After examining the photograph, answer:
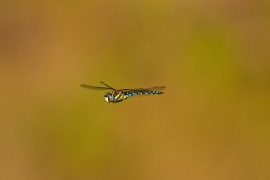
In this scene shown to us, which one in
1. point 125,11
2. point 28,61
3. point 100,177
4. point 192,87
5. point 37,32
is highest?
point 125,11

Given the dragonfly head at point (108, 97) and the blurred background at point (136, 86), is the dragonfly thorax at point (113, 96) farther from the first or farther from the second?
the blurred background at point (136, 86)

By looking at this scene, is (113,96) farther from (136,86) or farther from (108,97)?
(136,86)

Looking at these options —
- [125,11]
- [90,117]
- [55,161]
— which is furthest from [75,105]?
[125,11]

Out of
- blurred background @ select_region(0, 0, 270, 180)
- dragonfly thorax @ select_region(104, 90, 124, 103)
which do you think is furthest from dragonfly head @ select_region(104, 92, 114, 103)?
blurred background @ select_region(0, 0, 270, 180)

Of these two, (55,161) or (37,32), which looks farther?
(37,32)

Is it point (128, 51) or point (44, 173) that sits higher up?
point (128, 51)

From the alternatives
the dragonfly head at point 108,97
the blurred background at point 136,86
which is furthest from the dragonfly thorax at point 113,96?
the blurred background at point 136,86

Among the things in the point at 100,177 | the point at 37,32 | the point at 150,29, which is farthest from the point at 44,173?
the point at 150,29

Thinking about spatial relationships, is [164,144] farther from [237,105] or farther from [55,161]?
[55,161]
